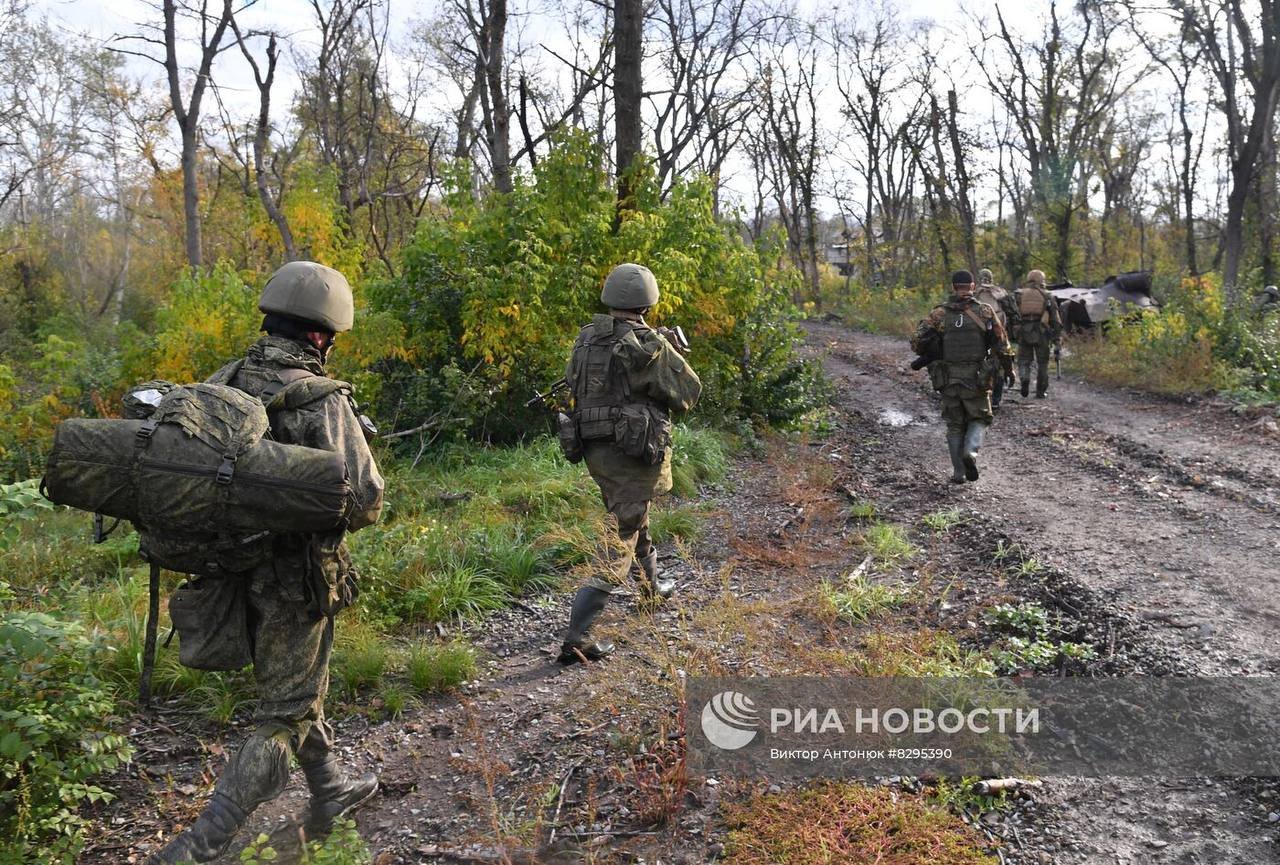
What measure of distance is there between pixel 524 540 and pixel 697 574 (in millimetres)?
1299

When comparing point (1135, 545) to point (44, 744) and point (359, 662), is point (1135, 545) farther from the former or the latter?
point (44, 744)

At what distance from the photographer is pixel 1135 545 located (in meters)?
5.63

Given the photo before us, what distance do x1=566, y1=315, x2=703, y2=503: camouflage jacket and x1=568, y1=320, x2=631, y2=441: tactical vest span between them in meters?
0.01

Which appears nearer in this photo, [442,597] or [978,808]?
[978,808]

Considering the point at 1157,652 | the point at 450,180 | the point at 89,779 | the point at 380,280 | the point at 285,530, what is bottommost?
the point at 89,779

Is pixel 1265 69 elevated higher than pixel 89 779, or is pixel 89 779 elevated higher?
pixel 1265 69

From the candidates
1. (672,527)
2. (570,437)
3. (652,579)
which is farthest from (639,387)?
(672,527)

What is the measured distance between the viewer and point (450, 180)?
9141 mm

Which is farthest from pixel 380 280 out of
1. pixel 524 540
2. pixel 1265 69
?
pixel 1265 69

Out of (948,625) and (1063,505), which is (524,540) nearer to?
(948,625)

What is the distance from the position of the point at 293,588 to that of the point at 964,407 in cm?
629

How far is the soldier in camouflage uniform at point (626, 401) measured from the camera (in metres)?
4.30

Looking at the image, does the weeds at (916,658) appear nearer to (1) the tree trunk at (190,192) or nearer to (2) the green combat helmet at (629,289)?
(2) the green combat helmet at (629,289)

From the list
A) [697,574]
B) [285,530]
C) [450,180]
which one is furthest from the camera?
[450,180]
